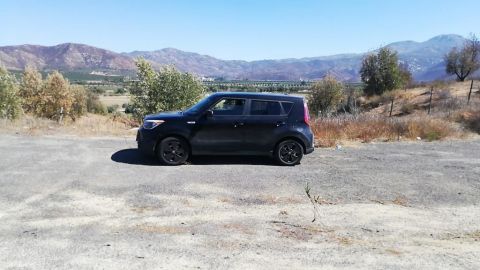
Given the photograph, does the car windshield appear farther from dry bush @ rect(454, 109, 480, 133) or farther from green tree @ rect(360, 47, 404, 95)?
green tree @ rect(360, 47, 404, 95)

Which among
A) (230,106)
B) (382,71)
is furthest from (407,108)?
(230,106)

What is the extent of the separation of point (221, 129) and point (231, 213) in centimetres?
352

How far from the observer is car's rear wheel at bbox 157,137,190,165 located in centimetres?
965

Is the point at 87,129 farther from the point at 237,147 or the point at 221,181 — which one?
the point at 221,181

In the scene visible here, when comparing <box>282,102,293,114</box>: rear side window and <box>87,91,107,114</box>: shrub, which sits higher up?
<box>282,102,293,114</box>: rear side window

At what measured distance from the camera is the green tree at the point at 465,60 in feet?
204

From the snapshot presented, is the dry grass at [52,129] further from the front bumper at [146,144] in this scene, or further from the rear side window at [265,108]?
the rear side window at [265,108]

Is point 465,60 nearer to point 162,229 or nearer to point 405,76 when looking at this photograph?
point 405,76

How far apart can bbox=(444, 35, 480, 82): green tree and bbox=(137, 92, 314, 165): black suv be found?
199 feet

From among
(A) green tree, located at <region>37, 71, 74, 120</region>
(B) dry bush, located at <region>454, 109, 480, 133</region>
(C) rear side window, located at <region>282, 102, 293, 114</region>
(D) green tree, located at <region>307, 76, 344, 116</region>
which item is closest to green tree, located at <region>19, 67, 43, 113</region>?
(A) green tree, located at <region>37, 71, 74, 120</region>

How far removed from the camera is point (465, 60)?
62344mm

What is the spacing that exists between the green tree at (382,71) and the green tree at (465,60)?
32.1 ft

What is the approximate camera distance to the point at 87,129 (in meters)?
14.8

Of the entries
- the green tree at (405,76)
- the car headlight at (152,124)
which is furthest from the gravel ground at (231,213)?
the green tree at (405,76)
